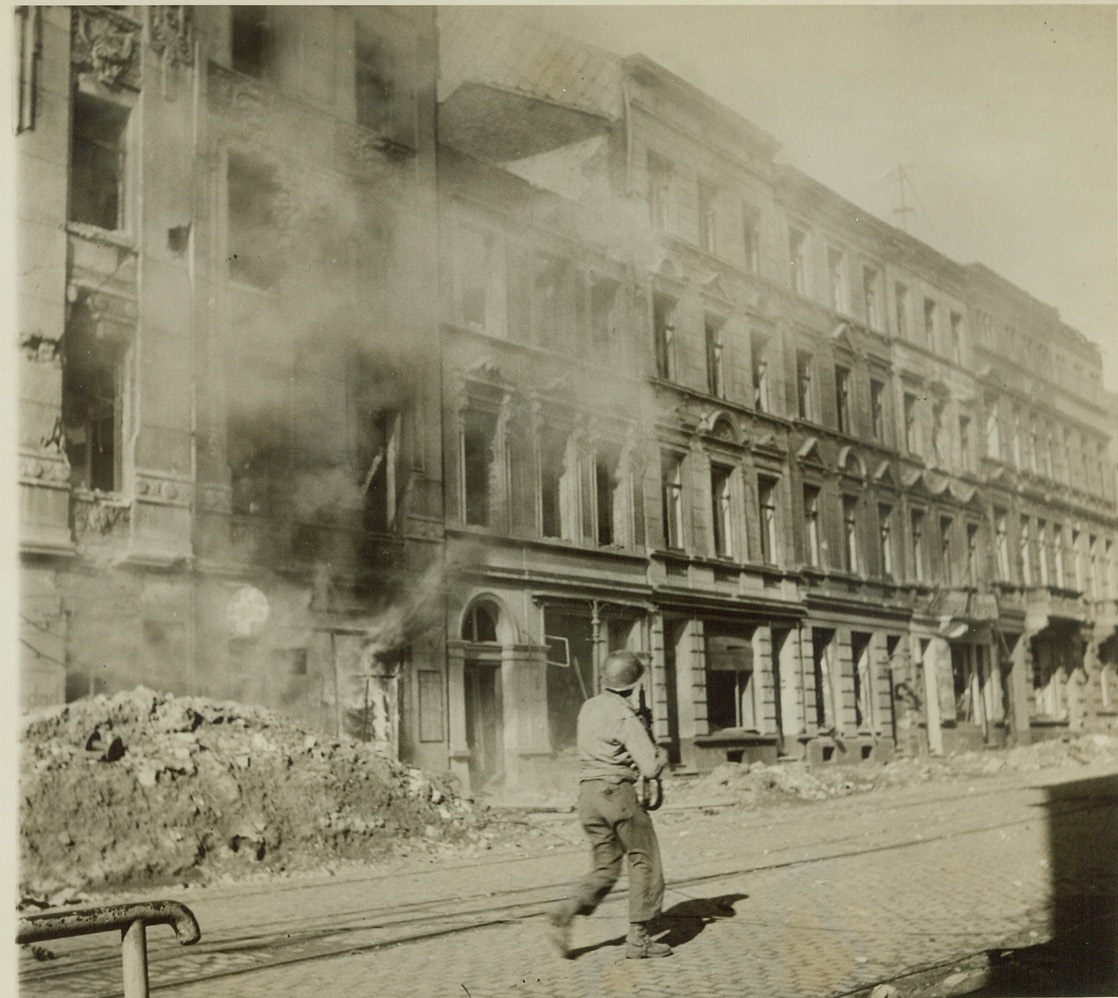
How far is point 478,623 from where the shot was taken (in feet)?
30.2

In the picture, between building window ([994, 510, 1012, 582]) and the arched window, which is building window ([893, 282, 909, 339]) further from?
the arched window

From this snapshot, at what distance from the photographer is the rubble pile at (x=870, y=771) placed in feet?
31.9


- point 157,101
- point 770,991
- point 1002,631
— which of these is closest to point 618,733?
point 770,991

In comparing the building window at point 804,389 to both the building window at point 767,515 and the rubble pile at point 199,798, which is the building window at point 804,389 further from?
the rubble pile at point 199,798

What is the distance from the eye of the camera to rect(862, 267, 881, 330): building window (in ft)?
37.8

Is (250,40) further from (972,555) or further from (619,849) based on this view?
(972,555)

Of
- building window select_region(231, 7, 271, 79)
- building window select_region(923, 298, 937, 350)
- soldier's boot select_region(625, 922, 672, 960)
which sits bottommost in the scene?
soldier's boot select_region(625, 922, 672, 960)

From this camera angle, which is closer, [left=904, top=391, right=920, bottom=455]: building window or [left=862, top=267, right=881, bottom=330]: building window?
[left=862, top=267, right=881, bottom=330]: building window

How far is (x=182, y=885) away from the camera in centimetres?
796

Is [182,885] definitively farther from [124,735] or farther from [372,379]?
[372,379]

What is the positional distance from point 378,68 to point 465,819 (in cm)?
597

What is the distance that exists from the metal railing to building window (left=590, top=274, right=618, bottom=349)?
7.14 m

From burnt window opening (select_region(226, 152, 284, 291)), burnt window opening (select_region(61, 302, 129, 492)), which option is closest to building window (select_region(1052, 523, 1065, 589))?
burnt window opening (select_region(226, 152, 284, 291))

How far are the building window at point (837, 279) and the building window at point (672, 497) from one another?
2547mm
